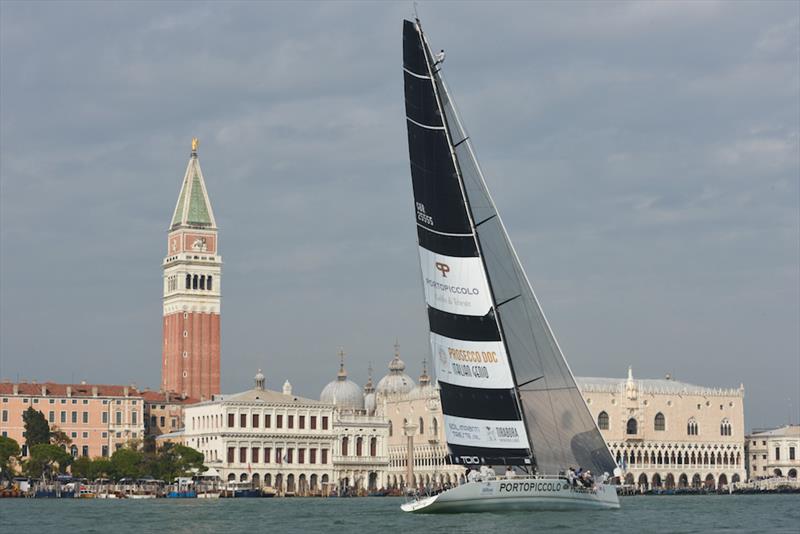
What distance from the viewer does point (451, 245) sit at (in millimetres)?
40406

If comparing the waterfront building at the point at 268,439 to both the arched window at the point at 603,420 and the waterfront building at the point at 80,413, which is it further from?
the arched window at the point at 603,420

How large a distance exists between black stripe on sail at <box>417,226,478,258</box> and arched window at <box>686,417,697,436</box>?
9257cm

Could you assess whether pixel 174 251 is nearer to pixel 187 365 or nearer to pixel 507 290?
pixel 187 365

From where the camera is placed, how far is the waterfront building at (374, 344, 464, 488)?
125 meters

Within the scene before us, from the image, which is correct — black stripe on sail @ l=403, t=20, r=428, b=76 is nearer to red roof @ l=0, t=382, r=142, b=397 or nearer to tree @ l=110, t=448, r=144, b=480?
tree @ l=110, t=448, r=144, b=480

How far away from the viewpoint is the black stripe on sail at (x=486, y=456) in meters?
40.5

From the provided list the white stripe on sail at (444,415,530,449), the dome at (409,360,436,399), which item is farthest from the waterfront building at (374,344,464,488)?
the white stripe on sail at (444,415,530,449)

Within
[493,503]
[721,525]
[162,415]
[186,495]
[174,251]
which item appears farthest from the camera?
[174,251]

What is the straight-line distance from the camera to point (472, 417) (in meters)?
41.0

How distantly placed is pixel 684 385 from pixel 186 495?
5253cm

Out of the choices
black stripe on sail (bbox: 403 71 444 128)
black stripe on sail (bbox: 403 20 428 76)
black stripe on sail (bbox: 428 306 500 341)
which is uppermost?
black stripe on sail (bbox: 403 20 428 76)

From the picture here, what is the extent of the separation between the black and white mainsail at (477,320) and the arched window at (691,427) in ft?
297

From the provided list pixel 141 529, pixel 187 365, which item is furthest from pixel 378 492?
pixel 141 529

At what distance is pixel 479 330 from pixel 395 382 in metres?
105
